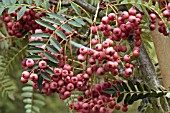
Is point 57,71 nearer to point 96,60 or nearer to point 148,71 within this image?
point 96,60

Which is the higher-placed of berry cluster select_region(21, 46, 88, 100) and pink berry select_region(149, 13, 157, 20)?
pink berry select_region(149, 13, 157, 20)

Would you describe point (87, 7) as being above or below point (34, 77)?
above

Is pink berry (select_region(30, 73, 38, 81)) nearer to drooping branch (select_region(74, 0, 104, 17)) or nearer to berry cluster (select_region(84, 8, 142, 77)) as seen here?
berry cluster (select_region(84, 8, 142, 77))

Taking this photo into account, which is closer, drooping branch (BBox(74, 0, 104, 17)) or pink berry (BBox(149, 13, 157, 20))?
pink berry (BBox(149, 13, 157, 20))

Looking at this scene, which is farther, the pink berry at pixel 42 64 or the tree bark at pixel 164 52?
the tree bark at pixel 164 52

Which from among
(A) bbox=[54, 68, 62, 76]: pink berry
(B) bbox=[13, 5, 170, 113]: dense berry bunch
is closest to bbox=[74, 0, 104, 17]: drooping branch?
(B) bbox=[13, 5, 170, 113]: dense berry bunch

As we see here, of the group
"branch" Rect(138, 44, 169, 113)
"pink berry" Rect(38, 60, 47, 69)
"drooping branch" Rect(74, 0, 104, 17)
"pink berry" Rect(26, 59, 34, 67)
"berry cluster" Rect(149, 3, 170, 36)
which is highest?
"drooping branch" Rect(74, 0, 104, 17)

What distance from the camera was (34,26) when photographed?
101cm

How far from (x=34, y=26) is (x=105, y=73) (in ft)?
0.57

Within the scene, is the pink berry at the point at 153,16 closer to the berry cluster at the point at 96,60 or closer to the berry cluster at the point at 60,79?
the berry cluster at the point at 96,60

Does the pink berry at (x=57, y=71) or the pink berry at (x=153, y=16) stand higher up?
the pink berry at (x=153, y=16)

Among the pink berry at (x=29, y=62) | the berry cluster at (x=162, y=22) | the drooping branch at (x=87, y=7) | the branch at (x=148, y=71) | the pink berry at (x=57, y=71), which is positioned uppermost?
the drooping branch at (x=87, y=7)

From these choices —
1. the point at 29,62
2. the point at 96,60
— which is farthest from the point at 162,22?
the point at 29,62

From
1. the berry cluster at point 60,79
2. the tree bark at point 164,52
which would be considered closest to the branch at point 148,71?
the tree bark at point 164,52
